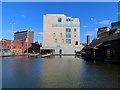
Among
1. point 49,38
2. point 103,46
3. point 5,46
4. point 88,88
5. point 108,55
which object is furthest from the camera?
point 5,46

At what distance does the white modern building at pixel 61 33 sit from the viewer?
2746 inches

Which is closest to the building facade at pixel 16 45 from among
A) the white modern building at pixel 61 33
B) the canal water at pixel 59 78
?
the white modern building at pixel 61 33

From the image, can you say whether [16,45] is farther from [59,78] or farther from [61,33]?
[59,78]

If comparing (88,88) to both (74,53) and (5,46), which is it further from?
(5,46)

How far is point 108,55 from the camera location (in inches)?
1281

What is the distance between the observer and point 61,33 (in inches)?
2788

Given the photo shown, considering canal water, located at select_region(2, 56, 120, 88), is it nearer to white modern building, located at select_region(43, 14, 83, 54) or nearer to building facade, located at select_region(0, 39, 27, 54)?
white modern building, located at select_region(43, 14, 83, 54)

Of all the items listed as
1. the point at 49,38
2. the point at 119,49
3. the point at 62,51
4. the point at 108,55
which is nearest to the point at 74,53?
A: the point at 62,51

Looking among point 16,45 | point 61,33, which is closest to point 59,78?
point 61,33

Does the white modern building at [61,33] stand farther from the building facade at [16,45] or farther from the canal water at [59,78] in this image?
the canal water at [59,78]

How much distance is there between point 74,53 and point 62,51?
4.61 m

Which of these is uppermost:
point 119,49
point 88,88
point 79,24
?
point 79,24

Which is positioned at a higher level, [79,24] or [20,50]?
[79,24]

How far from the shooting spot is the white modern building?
69.8 m
